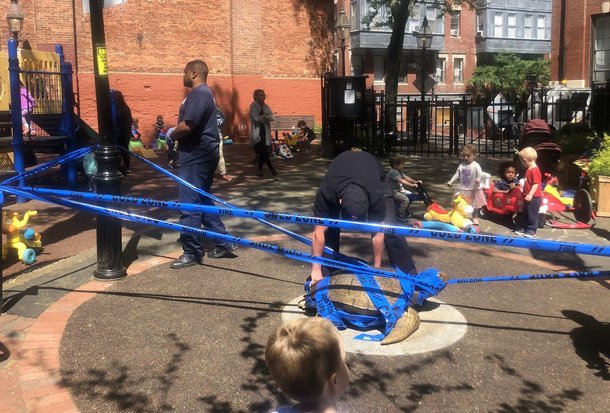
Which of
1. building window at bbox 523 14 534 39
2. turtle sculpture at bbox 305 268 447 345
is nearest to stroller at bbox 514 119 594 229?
turtle sculpture at bbox 305 268 447 345

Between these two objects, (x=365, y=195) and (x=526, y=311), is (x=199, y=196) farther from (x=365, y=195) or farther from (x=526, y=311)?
(x=526, y=311)

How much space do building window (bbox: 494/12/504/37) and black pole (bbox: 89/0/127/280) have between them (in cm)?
5002

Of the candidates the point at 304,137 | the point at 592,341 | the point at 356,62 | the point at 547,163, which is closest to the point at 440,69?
the point at 356,62

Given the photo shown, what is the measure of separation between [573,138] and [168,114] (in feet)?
54.8

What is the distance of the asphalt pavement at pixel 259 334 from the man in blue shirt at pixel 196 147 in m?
0.30

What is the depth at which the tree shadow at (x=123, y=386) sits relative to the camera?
360 cm

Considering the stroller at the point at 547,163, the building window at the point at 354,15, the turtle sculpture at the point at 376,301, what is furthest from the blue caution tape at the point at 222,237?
the building window at the point at 354,15

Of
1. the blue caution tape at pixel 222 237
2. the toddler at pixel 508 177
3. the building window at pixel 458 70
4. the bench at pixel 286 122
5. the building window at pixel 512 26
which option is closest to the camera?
the blue caution tape at pixel 222 237

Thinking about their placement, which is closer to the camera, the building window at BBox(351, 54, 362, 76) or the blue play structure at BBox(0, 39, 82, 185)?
the blue play structure at BBox(0, 39, 82, 185)

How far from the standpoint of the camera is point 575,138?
38.7 feet

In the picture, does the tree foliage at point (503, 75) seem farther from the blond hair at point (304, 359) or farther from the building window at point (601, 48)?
the blond hair at point (304, 359)

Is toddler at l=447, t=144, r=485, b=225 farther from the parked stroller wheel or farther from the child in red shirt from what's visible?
the parked stroller wheel

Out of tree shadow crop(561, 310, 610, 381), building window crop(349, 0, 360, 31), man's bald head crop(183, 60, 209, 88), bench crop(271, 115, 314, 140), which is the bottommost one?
tree shadow crop(561, 310, 610, 381)

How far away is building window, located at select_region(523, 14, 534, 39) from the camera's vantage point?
53250 mm
